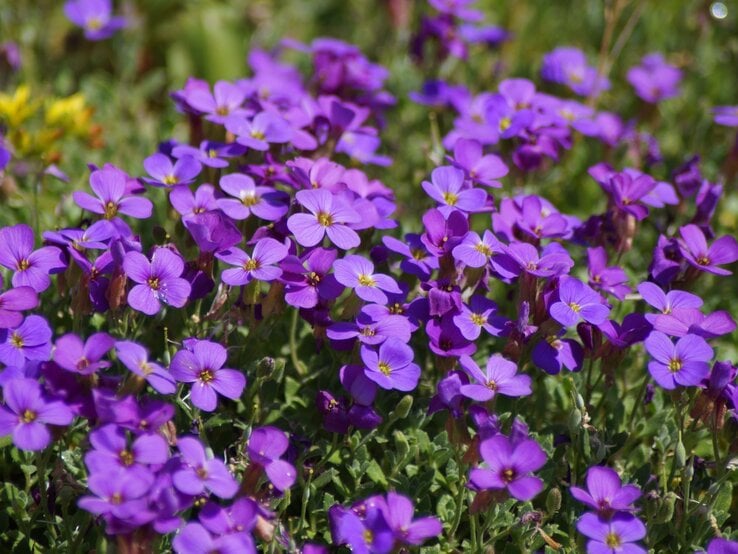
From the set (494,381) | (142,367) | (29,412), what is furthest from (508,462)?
(29,412)

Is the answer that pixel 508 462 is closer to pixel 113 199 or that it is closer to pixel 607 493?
pixel 607 493

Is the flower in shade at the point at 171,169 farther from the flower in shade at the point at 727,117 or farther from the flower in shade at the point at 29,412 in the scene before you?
the flower in shade at the point at 727,117

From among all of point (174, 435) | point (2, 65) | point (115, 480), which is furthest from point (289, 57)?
point (115, 480)

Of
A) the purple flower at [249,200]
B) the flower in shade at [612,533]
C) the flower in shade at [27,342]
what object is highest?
the purple flower at [249,200]

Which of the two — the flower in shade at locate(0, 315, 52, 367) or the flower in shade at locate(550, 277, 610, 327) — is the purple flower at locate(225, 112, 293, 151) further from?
the flower in shade at locate(550, 277, 610, 327)

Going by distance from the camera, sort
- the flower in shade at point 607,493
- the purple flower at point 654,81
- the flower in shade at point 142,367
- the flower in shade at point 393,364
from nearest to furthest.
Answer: the flower in shade at point 142,367, the flower in shade at point 607,493, the flower in shade at point 393,364, the purple flower at point 654,81

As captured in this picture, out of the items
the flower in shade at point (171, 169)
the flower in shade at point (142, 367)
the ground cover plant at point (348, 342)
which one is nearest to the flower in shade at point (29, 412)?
the ground cover plant at point (348, 342)

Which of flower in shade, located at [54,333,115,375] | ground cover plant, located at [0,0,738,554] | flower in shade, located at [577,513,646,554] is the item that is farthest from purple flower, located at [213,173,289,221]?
flower in shade, located at [577,513,646,554]
